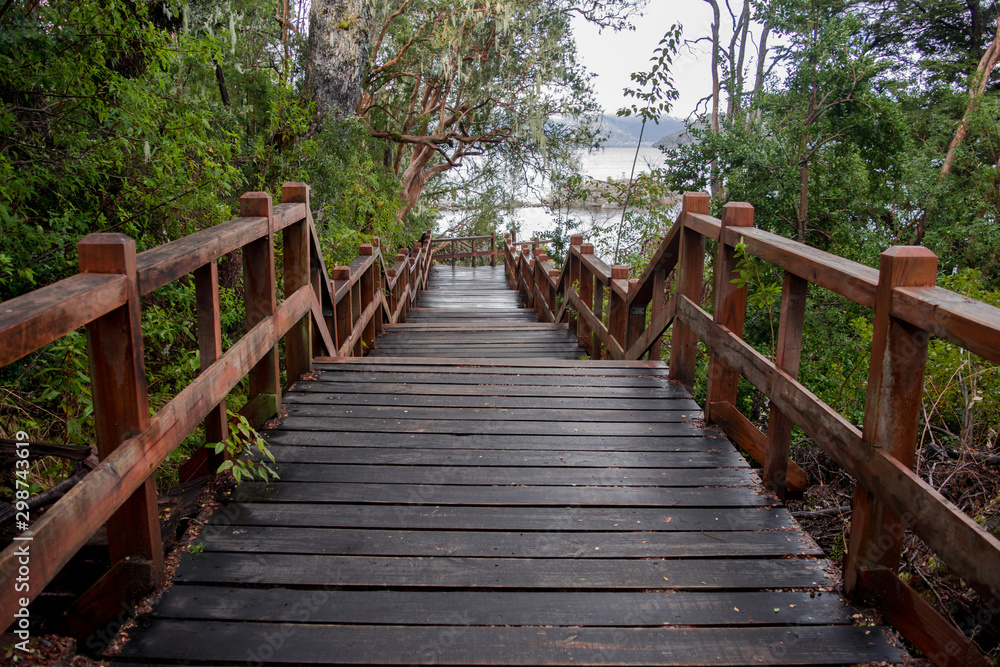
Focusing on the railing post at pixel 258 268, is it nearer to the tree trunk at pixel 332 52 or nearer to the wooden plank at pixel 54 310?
the wooden plank at pixel 54 310

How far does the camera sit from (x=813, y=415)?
2367mm

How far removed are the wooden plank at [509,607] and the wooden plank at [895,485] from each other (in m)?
0.43

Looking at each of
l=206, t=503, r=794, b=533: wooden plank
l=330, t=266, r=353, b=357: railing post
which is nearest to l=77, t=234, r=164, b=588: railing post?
l=206, t=503, r=794, b=533: wooden plank

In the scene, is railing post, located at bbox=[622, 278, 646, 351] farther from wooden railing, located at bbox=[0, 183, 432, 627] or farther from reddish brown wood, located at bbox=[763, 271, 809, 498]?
wooden railing, located at bbox=[0, 183, 432, 627]

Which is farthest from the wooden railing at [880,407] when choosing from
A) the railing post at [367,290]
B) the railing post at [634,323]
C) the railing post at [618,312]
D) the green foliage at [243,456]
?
the railing post at [367,290]

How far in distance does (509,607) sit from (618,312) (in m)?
3.60

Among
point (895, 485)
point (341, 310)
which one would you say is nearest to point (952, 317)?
point (895, 485)

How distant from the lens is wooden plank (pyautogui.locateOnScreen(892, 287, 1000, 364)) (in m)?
1.56

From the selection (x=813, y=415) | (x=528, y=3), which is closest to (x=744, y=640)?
(x=813, y=415)

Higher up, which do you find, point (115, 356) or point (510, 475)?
point (115, 356)

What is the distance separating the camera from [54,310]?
1.54 meters

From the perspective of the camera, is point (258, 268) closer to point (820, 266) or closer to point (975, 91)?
point (820, 266)

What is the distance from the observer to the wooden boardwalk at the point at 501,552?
194 cm

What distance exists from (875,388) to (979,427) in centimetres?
312
